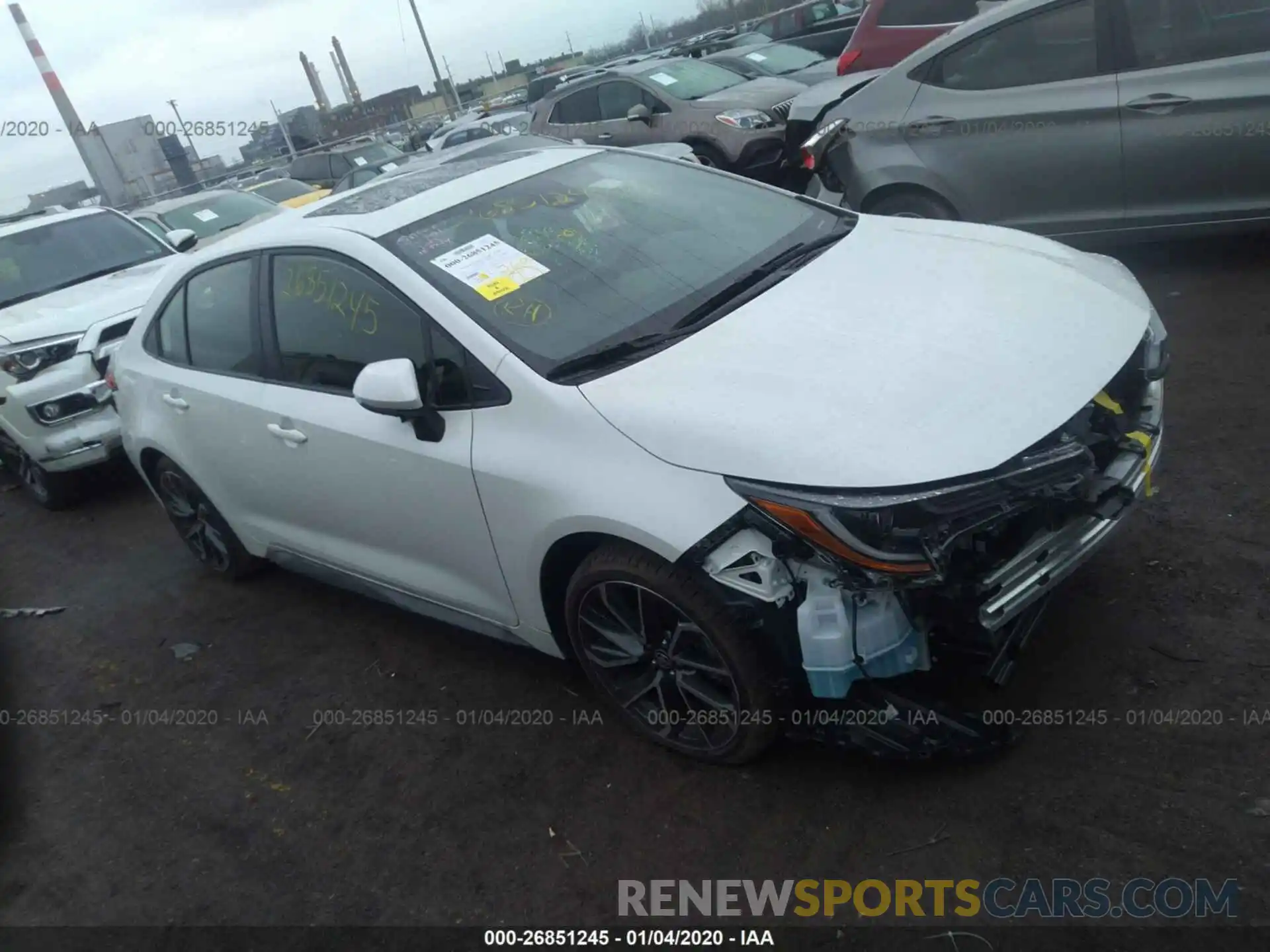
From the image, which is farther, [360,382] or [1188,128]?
[1188,128]

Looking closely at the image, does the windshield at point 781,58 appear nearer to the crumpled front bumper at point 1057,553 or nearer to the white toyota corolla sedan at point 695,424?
the white toyota corolla sedan at point 695,424

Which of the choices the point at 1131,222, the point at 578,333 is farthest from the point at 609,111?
the point at 578,333

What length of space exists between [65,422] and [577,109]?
7727 millimetres

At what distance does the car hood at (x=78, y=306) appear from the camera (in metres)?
6.34

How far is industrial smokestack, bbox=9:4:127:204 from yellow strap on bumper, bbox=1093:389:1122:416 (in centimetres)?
2361

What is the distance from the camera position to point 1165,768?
2.55 metres

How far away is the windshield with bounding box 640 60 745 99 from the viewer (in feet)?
36.7

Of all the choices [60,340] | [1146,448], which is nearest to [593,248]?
[1146,448]

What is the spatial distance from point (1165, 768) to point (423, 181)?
326 centimetres

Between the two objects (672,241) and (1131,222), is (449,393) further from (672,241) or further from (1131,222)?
(1131,222)

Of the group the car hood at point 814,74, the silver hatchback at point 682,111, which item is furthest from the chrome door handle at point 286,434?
the car hood at point 814,74

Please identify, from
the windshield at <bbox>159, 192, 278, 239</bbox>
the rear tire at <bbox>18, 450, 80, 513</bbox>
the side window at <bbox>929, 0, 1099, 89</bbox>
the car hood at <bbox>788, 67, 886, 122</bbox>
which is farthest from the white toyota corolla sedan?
the windshield at <bbox>159, 192, 278, 239</bbox>

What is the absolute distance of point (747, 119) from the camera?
10.1 metres

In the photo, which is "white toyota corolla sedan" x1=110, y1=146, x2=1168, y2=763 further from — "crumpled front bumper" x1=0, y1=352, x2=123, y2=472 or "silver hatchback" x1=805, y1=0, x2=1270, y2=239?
"crumpled front bumper" x1=0, y1=352, x2=123, y2=472
